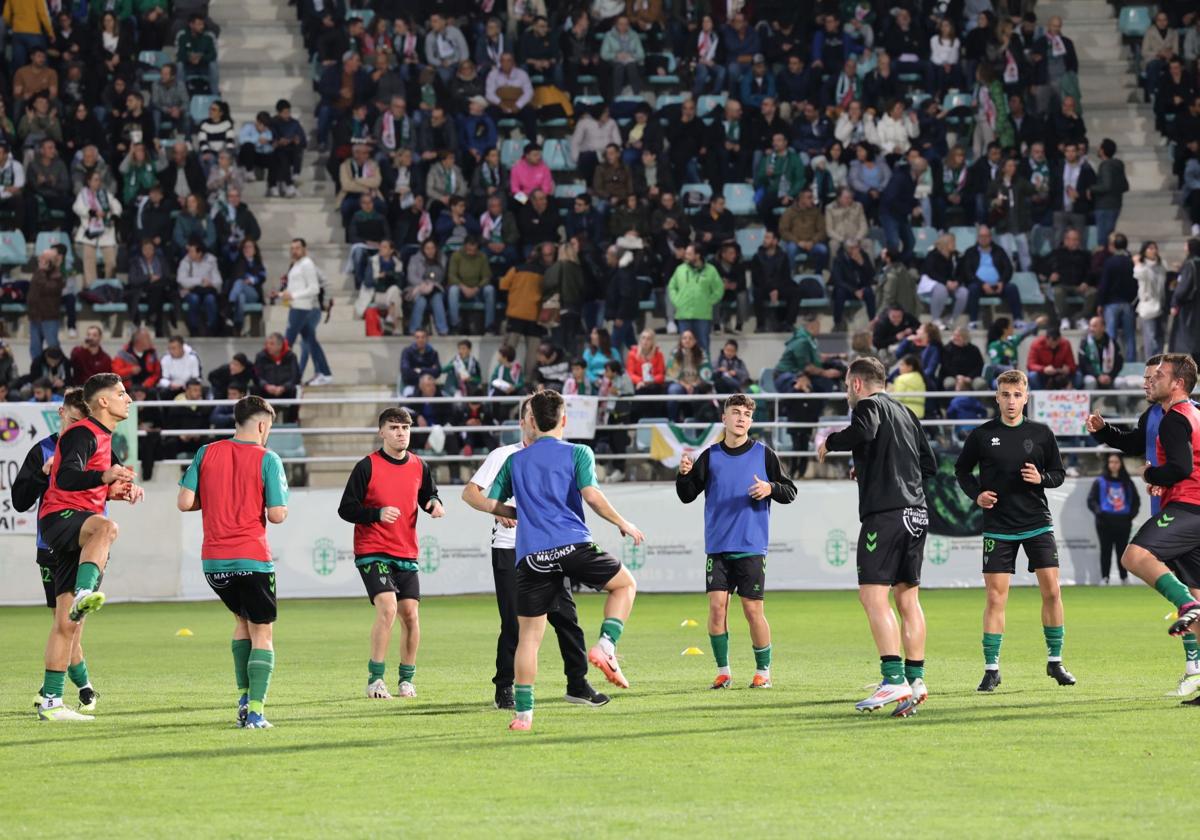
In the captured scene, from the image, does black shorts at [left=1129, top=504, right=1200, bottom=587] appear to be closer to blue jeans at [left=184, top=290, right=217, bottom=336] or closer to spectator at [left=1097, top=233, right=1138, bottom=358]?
spectator at [left=1097, top=233, right=1138, bottom=358]

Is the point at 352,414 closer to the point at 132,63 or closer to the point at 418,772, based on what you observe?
the point at 132,63

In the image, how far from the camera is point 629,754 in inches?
375

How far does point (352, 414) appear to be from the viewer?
1076 inches

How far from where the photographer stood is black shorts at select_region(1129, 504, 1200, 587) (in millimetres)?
11383

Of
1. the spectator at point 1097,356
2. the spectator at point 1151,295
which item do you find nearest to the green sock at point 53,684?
the spectator at point 1097,356

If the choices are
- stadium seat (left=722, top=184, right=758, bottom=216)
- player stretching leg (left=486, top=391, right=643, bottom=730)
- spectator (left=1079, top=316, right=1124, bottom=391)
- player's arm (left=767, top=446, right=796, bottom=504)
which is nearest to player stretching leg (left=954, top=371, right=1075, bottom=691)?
player's arm (left=767, top=446, right=796, bottom=504)

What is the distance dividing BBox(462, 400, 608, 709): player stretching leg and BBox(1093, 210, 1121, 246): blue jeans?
20.4 metres

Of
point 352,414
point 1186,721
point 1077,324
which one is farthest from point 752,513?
point 1077,324

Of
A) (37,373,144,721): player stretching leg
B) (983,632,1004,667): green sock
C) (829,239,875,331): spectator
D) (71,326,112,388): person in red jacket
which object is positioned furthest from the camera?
(829,239,875,331): spectator

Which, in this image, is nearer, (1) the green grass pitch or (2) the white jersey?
(1) the green grass pitch

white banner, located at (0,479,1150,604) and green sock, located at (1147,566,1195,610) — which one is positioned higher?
green sock, located at (1147,566,1195,610)

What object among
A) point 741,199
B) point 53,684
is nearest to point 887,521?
point 53,684

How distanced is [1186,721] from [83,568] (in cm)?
715

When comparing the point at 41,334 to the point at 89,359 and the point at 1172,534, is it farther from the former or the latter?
the point at 1172,534
